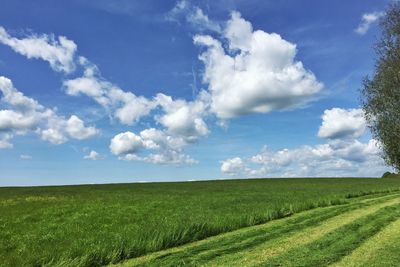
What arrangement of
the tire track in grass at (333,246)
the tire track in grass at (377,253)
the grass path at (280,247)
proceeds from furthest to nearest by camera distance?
the grass path at (280,247)
the tire track in grass at (333,246)
the tire track in grass at (377,253)

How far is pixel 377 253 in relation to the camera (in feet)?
48.2

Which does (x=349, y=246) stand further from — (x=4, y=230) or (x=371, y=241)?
(x=4, y=230)

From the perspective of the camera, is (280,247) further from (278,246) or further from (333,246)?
(333,246)

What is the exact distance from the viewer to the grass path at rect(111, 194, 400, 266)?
13.7 metres

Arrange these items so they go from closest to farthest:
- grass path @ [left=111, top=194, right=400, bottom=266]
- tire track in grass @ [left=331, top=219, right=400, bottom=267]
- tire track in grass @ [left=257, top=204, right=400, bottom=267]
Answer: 1. tire track in grass @ [left=331, top=219, right=400, bottom=267]
2. tire track in grass @ [left=257, top=204, right=400, bottom=267]
3. grass path @ [left=111, top=194, right=400, bottom=266]

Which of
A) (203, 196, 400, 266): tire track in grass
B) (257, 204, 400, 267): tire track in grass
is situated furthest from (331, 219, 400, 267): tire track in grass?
(203, 196, 400, 266): tire track in grass

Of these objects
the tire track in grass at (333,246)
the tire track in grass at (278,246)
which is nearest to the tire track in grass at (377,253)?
the tire track in grass at (333,246)

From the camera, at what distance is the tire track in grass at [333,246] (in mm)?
13422

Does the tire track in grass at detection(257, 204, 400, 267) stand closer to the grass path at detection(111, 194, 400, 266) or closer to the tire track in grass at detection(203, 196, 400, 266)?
the grass path at detection(111, 194, 400, 266)

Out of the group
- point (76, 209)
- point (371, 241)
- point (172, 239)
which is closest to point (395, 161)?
point (371, 241)

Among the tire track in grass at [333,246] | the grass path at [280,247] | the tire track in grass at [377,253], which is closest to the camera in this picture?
the tire track in grass at [377,253]

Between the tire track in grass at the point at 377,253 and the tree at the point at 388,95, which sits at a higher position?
the tree at the point at 388,95

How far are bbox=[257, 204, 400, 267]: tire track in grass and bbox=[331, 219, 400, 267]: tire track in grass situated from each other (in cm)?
28

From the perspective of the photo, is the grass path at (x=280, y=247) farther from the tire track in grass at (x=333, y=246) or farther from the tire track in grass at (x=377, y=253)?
the tire track in grass at (x=377, y=253)
